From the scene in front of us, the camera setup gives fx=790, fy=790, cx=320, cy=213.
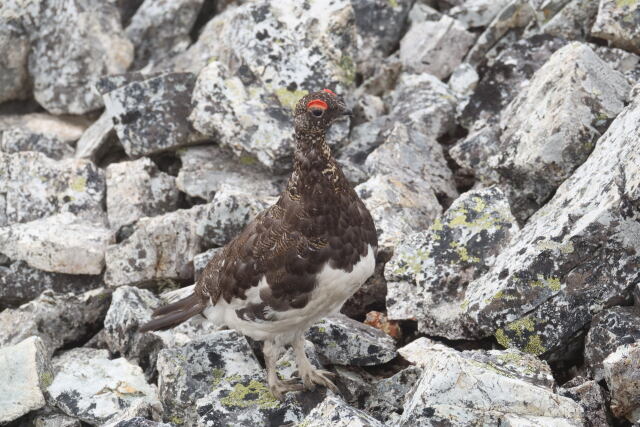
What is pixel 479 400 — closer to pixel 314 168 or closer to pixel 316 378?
pixel 316 378

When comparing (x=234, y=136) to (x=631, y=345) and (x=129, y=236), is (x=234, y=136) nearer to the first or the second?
(x=129, y=236)

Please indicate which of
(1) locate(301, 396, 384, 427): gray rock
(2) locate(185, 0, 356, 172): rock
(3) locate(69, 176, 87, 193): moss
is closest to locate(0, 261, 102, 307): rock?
(3) locate(69, 176, 87, 193): moss

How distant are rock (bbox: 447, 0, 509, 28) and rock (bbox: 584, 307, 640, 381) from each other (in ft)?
14.3

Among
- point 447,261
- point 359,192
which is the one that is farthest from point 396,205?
point 447,261

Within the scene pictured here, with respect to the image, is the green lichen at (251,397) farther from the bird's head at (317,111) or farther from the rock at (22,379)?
the bird's head at (317,111)

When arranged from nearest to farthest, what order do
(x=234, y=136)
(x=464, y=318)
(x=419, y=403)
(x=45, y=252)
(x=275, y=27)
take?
(x=419, y=403) < (x=464, y=318) < (x=45, y=252) < (x=234, y=136) < (x=275, y=27)

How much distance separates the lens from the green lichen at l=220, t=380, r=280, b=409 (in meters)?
4.77

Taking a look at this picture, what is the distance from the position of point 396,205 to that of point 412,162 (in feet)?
2.01

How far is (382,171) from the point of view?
674 cm

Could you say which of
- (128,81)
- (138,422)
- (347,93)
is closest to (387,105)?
(347,93)

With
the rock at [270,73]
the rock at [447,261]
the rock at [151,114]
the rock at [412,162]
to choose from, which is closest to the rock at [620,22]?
the rock at [412,162]

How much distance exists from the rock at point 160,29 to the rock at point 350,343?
15.8 ft

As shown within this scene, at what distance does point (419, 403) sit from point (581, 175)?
2265mm

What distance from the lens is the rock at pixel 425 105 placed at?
729 cm
